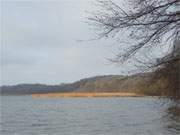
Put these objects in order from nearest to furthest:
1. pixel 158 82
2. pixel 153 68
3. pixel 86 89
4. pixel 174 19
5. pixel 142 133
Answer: pixel 174 19, pixel 153 68, pixel 158 82, pixel 142 133, pixel 86 89

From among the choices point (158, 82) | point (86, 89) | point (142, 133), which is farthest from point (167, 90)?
point (86, 89)

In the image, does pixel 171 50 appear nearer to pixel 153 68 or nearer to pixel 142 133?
pixel 153 68

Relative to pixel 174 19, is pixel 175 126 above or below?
below

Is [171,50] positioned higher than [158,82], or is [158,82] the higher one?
[171,50]

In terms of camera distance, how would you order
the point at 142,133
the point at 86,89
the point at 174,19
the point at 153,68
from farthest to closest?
the point at 86,89, the point at 142,133, the point at 153,68, the point at 174,19

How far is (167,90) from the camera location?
9.17 metres

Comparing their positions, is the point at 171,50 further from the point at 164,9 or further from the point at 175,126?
the point at 175,126

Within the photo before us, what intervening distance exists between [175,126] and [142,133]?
2712mm

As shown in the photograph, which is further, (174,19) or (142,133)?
(142,133)

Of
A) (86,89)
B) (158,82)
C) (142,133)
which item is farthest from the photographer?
(86,89)

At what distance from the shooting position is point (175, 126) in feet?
84.8

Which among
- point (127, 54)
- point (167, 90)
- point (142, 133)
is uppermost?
point (127, 54)

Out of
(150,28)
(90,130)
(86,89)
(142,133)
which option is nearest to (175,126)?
(142,133)

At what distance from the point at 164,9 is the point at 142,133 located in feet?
56.3
